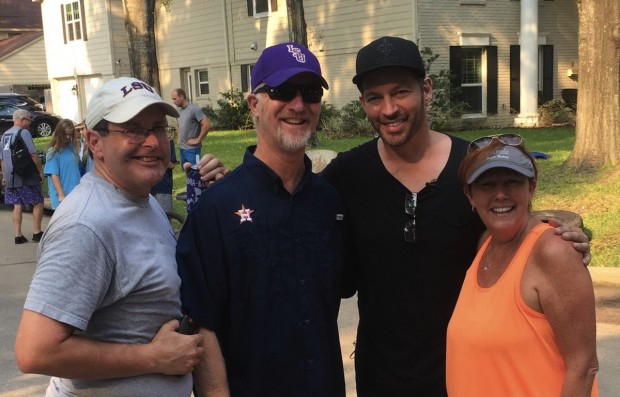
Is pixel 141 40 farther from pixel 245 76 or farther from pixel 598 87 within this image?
pixel 245 76

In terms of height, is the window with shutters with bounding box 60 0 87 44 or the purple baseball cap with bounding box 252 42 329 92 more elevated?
the window with shutters with bounding box 60 0 87 44

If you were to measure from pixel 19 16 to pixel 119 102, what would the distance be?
50.6 meters

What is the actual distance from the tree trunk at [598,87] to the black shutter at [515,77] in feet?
32.5

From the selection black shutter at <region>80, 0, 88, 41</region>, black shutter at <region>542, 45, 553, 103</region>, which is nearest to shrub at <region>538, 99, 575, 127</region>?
black shutter at <region>542, 45, 553, 103</region>

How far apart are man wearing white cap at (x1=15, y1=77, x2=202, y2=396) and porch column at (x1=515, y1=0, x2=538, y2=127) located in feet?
63.2

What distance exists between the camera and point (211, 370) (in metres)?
2.25

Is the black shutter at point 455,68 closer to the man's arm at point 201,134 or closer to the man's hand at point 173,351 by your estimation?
the man's arm at point 201,134

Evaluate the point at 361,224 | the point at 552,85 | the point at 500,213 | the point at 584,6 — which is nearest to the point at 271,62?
the point at 361,224

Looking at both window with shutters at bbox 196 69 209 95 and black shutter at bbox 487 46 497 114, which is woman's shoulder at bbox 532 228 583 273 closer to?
black shutter at bbox 487 46 497 114

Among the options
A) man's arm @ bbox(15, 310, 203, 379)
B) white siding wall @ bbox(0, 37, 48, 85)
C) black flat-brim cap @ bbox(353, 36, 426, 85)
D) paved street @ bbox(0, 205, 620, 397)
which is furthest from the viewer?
white siding wall @ bbox(0, 37, 48, 85)

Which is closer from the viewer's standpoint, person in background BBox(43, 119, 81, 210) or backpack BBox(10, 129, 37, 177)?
person in background BBox(43, 119, 81, 210)

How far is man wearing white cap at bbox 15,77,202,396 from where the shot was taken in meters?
1.95

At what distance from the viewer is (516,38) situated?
67.3ft

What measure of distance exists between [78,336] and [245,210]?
28.2 inches
